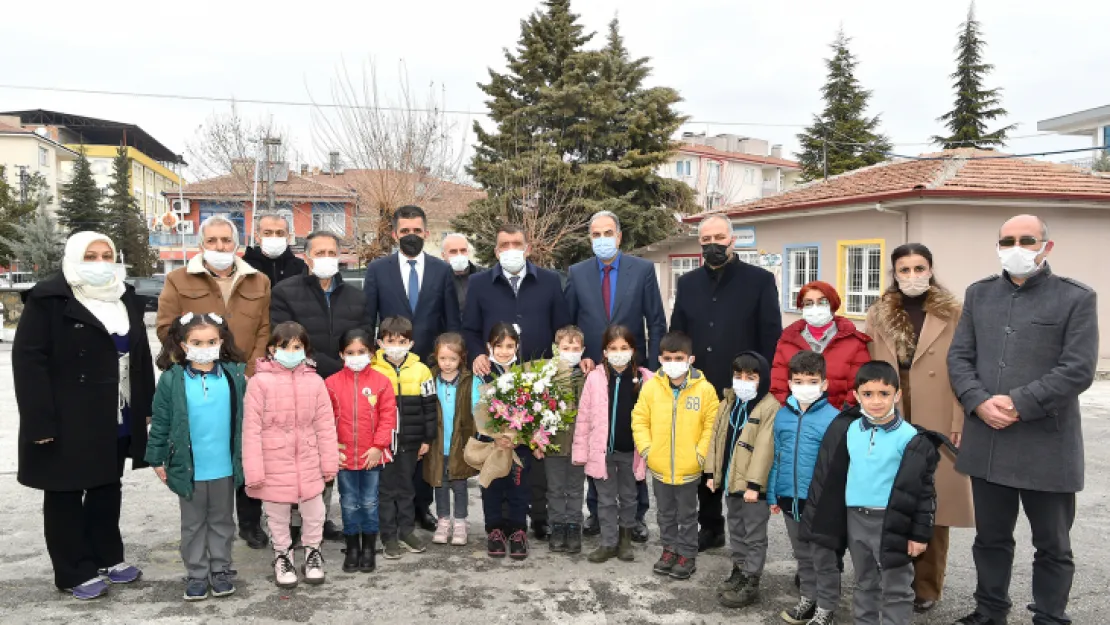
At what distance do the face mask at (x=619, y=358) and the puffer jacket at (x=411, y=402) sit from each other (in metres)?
1.23

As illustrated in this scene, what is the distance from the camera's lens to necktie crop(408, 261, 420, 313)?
5625mm

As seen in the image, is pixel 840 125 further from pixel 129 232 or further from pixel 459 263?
pixel 129 232

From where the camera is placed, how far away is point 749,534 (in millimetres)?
4258

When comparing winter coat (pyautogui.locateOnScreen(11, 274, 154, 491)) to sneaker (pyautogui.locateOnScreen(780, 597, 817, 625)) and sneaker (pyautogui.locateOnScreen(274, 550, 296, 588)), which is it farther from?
sneaker (pyautogui.locateOnScreen(780, 597, 817, 625))

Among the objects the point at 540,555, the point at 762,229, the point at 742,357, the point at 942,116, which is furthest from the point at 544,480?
the point at 942,116

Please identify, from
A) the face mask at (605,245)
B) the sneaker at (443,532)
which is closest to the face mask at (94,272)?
the sneaker at (443,532)

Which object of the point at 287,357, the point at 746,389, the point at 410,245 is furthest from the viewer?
the point at 410,245

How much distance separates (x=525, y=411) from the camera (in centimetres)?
476

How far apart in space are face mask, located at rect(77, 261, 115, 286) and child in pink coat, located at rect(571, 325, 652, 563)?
9.74 ft

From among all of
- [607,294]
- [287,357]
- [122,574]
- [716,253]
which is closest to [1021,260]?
[716,253]

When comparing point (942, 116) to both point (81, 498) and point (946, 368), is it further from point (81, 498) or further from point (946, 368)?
point (81, 498)

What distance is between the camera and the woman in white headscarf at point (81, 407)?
13.6 ft

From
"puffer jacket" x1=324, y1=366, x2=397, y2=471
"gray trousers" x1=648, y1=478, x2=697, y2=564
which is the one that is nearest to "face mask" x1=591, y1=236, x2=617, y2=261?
"gray trousers" x1=648, y1=478, x2=697, y2=564

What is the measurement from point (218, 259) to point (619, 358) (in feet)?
9.02
